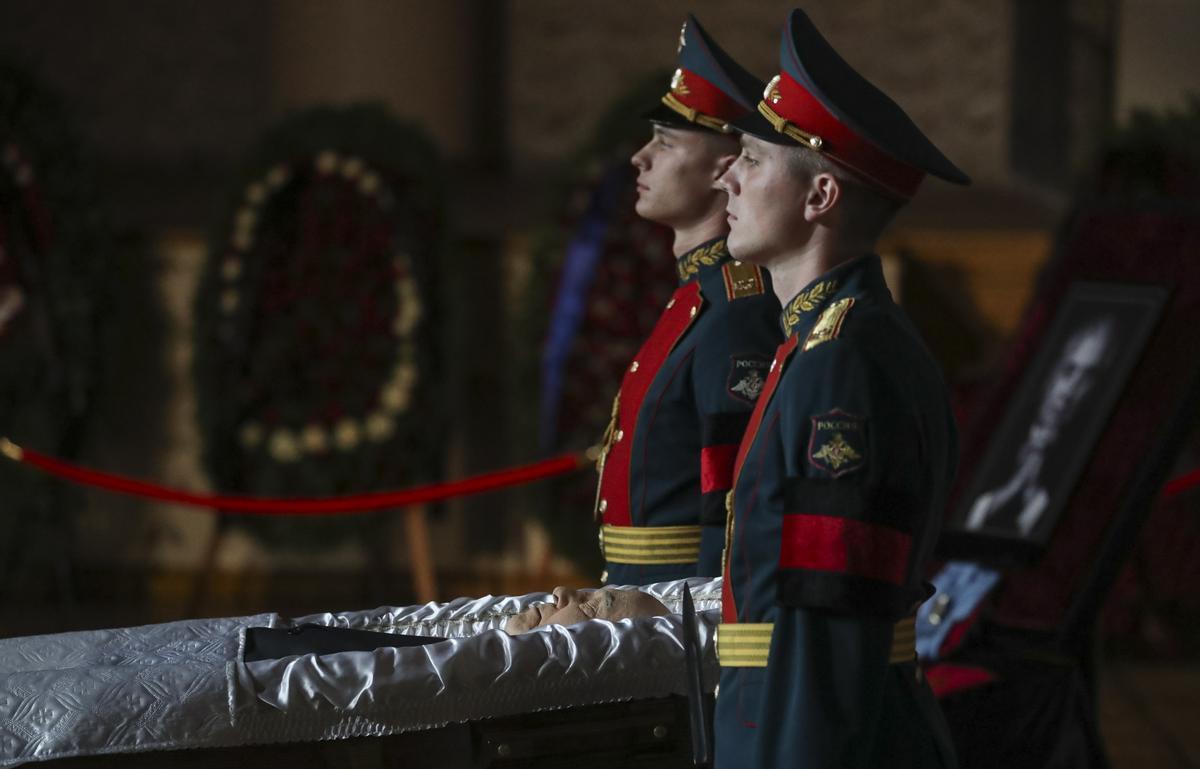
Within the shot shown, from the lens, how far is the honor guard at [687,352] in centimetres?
230

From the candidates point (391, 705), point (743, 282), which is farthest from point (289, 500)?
point (391, 705)

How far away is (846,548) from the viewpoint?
1.55m

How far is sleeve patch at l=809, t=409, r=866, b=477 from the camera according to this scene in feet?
5.10

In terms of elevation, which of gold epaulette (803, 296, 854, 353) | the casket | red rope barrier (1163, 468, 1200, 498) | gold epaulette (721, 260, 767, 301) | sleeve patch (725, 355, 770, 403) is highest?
gold epaulette (803, 296, 854, 353)

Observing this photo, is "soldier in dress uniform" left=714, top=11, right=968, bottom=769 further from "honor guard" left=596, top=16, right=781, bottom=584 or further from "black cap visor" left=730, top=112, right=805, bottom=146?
"honor guard" left=596, top=16, right=781, bottom=584

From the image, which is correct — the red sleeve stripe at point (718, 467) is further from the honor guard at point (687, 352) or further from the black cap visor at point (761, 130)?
the black cap visor at point (761, 130)

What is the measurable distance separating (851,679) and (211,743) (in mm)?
756

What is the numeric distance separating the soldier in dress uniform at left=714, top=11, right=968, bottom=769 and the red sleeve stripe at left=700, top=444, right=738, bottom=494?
1.55ft

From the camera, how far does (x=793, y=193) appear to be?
170 centimetres

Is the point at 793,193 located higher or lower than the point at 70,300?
higher

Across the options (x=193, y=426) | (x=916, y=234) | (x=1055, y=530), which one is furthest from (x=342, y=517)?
(x=1055, y=530)

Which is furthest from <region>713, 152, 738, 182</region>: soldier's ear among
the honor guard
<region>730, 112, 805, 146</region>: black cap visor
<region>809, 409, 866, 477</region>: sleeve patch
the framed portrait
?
the framed portrait

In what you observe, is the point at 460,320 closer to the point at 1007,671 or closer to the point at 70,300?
the point at 70,300

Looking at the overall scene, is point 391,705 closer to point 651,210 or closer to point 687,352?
point 687,352
